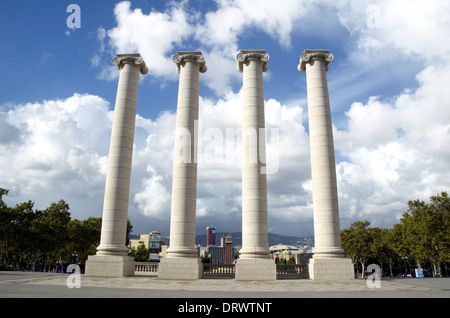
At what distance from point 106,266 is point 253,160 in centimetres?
3116

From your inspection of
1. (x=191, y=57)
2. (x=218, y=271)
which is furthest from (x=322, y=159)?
(x=191, y=57)

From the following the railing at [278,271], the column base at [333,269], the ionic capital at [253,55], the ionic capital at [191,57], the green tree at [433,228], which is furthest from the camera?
the green tree at [433,228]

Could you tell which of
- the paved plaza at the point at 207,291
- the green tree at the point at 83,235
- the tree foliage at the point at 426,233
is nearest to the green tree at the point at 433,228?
the tree foliage at the point at 426,233

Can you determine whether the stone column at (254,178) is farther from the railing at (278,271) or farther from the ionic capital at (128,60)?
the ionic capital at (128,60)

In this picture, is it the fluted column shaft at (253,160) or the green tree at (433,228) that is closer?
the fluted column shaft at (253,160)

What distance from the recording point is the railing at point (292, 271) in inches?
2277

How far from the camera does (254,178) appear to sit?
184 feet

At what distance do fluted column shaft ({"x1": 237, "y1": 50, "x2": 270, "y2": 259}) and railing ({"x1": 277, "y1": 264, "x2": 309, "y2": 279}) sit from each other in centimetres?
729

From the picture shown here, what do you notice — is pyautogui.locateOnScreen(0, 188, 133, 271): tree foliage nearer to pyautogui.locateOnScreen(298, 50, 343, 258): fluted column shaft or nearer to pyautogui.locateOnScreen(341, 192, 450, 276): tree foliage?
pyautogui.locateOnScreen(298, 50, 343, 258): fluted column shaft

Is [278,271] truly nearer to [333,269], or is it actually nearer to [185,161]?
[333,269]

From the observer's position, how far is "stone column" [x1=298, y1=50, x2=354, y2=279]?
5194 centimetres

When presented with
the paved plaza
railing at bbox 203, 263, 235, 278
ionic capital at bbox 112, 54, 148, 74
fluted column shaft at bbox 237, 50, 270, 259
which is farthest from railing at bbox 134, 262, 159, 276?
ionic capital at bbox 112, 54, 148, 74

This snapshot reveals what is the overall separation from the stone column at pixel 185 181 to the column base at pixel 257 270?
7.13 m

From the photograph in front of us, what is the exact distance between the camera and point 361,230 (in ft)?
478
